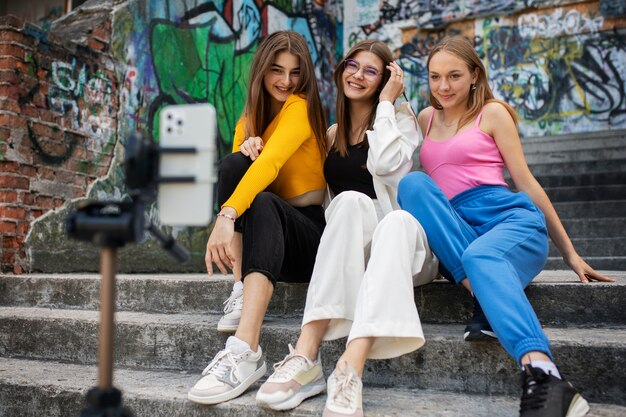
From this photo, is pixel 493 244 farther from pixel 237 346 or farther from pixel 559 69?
pixel 559 69

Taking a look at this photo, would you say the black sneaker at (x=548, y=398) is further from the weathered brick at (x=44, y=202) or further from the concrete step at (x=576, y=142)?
the concrete step at (x=576, y=142)

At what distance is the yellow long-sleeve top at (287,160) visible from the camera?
2.25 m

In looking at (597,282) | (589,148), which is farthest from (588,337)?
(589,148)

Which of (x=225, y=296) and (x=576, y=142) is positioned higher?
(x=576, y=142)

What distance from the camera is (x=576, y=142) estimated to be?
6.36 m

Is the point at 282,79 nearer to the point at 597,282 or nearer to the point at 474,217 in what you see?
the point at 474,217

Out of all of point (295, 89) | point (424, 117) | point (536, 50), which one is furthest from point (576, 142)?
point (295, 89)

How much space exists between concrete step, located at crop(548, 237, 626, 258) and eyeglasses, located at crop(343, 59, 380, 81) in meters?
2.23

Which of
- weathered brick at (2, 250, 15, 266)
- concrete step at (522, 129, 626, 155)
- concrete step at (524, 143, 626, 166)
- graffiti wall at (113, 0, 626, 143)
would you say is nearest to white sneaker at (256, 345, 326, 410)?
weathered brick at (2, 250, 15, 266)

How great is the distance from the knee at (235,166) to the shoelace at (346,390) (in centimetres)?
96

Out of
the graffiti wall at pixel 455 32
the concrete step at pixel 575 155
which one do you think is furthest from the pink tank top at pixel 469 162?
the concrete step at pixel 575 155

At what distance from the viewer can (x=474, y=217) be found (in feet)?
7.31

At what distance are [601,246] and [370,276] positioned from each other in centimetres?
266

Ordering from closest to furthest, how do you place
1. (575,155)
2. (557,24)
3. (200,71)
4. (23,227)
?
1. (23,227)
2. (200,71)
3. (575,155)
4. (557,24)
